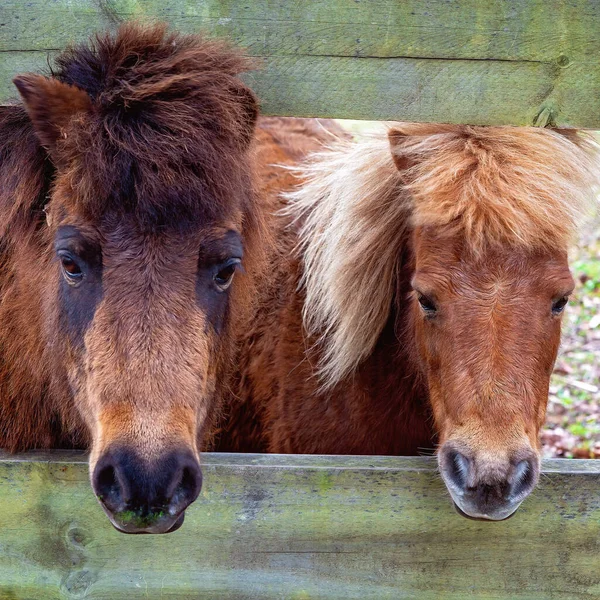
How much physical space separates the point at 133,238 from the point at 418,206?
3.89 feet

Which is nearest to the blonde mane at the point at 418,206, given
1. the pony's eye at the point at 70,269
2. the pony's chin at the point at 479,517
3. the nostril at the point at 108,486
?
the pony's chin at the point at 479,517

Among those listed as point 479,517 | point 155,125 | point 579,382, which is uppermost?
point 155,125

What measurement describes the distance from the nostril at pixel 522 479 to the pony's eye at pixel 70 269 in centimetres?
155

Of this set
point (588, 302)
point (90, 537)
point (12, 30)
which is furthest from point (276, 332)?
point (588, 302)

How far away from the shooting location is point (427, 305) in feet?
9.69

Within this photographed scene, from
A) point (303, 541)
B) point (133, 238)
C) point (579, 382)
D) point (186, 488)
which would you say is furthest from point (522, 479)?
point (579, 382)

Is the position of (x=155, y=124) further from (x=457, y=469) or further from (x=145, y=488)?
(x=457, y=469)

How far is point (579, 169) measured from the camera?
2988 mm

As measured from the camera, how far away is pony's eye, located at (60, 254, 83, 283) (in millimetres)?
2477

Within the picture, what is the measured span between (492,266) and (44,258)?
1631 mm

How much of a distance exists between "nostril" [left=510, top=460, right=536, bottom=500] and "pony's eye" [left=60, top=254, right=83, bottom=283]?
5.09 feet

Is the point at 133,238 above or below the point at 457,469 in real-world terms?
above

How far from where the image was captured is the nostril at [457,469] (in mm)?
2473

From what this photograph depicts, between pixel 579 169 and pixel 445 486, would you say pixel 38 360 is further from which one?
pixel 579 169
